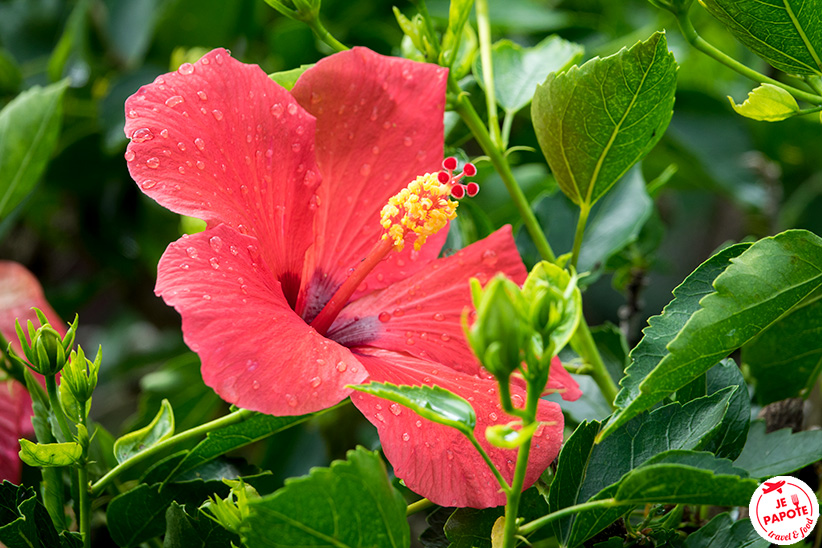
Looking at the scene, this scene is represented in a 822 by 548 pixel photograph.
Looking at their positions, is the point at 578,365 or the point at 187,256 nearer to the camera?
the point at 187,256

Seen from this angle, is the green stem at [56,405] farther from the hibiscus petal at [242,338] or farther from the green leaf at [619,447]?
the green leaf at [619,447]

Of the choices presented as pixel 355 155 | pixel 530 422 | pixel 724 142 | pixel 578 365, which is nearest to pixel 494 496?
pixel 530 422

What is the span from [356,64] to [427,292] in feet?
0.76

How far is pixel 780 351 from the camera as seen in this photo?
765 mm

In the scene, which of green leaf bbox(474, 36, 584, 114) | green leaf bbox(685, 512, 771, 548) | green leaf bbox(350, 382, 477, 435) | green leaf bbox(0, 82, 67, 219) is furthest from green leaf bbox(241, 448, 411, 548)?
green leaf bbox(0, 82, 67, 219)

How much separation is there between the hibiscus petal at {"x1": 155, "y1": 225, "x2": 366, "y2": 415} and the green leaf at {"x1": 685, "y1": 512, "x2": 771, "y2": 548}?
31cm

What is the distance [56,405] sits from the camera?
629 mm

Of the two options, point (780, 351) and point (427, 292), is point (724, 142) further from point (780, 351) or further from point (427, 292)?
point (427, 292)

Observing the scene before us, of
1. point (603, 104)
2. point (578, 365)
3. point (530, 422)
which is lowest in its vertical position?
point (578, 365)

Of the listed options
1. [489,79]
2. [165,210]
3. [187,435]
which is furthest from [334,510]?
[165,210]

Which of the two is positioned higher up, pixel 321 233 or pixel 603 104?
pixel 603 104

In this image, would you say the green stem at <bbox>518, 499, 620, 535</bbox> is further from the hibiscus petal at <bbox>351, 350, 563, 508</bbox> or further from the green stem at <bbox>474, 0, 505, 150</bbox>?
the green stem at <bbox>474, 0, 505, 150</bbox>

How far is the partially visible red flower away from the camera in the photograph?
81cm

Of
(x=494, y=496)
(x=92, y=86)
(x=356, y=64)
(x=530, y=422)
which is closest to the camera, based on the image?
(x=530, y=422)
